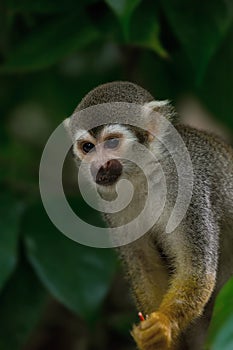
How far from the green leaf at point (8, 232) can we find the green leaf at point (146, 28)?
84 centimetres

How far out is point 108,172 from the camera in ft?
8.23

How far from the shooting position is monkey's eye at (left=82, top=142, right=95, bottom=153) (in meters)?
2.56

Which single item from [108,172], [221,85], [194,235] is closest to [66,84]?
[221,85]

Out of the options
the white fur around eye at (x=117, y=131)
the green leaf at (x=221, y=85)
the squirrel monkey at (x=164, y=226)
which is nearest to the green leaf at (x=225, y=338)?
the squirrel monkey at (x=164, y=226)

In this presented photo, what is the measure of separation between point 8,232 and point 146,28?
0.99 metres

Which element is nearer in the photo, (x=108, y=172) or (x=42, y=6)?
(x=108, y=172)

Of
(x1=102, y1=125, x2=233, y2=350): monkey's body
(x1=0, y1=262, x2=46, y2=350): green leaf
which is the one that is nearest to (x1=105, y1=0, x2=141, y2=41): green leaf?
(x1=102, y1=125, x2=233, y2=350): monkey's body

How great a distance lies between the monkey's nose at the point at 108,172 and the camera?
2.49 metres

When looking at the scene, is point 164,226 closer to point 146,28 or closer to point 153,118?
point 153,118

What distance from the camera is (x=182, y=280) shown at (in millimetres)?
2510

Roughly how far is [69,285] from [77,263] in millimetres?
128

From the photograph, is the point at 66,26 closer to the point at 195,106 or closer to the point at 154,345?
the point at 195,106

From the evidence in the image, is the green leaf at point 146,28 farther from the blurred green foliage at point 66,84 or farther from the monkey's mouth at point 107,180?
the monkey's mouth at point 107,180

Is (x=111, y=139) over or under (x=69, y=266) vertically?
over
